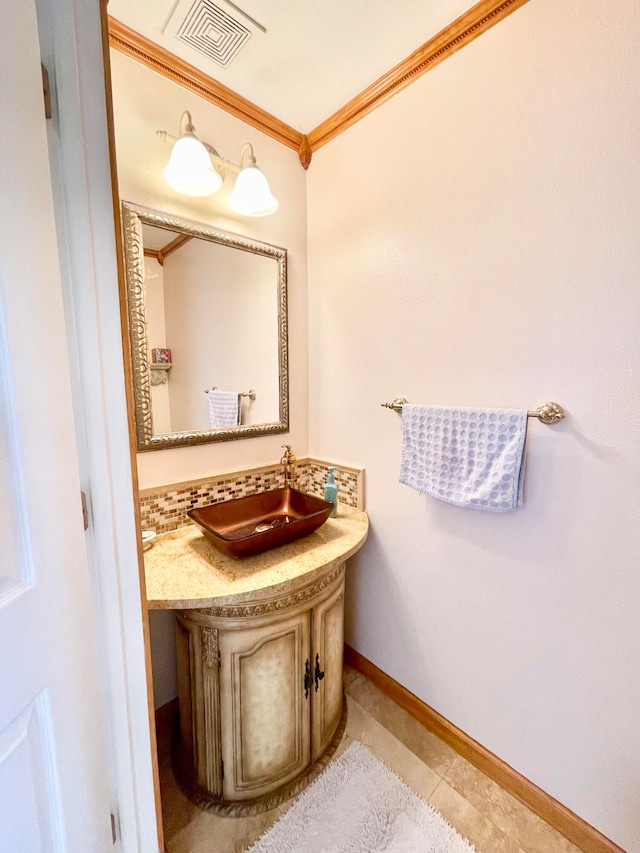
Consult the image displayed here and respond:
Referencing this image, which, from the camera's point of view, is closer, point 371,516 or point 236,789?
point 236,789

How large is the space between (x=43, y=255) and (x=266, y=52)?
1.21 metres

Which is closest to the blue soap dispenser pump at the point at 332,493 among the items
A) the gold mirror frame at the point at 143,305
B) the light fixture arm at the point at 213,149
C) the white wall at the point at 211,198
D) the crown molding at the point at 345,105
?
the white wall at the point at 211,198

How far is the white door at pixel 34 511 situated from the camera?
1.71ft

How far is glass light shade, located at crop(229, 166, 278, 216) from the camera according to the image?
1.30 m

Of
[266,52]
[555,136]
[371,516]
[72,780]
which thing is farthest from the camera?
[371,516]

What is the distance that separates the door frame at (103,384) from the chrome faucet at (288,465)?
2.90ft

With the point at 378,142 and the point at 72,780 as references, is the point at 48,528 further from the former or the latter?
the point at 378,142

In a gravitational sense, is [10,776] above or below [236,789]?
above

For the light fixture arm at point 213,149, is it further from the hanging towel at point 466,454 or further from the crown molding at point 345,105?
the hanging towel at point 466,454

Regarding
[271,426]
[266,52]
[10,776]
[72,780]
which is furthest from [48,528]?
[266,52]

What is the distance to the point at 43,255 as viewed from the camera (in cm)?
57

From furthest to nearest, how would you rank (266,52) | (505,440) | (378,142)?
(378,142) < (266,52) < (505,440)

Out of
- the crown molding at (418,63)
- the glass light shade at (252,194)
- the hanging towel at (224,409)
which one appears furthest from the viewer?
the hanging towel at (224,409)

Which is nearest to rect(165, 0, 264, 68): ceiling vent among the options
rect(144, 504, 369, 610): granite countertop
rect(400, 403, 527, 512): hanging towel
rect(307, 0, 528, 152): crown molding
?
rect(307, 0, 528, 152): crown molding
